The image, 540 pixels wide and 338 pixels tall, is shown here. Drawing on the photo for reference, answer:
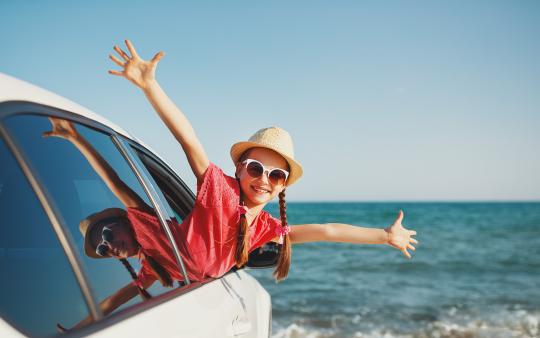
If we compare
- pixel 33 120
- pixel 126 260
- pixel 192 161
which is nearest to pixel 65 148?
pixel 33 120

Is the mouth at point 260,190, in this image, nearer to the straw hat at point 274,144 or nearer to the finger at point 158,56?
the straw hat at point 274,144

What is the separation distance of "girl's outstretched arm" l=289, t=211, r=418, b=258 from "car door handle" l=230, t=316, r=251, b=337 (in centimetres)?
71

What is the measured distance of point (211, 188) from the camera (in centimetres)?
233

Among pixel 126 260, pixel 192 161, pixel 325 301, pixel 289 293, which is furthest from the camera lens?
pixel 289 293

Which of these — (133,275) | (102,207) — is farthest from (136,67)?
(133,275)

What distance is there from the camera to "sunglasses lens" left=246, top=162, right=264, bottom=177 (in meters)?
2.73

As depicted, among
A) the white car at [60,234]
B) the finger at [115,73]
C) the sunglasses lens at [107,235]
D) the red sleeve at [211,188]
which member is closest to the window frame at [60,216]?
the white car at [60,234]

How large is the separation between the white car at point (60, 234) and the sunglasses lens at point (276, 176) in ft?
3.22

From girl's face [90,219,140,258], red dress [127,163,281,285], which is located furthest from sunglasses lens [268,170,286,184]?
girl's face [90,219,140,258]

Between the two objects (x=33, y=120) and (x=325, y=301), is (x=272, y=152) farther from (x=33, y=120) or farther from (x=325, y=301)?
(x=325, y=301)

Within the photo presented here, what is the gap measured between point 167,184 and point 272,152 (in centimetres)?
66

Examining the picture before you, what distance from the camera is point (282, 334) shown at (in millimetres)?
8453

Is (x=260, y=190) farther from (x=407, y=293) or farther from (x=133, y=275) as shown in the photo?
(x=407, y=293)

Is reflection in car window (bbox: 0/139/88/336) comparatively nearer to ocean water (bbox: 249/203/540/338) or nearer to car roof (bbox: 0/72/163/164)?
car roof (bbox: 0/72/163/164)
